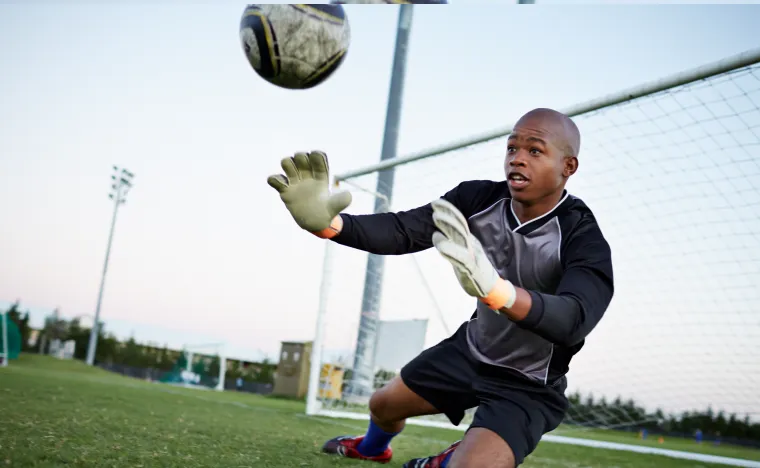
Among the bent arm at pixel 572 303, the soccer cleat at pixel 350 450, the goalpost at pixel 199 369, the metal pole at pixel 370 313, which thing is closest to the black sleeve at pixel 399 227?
the bent arm at pixel 572 303

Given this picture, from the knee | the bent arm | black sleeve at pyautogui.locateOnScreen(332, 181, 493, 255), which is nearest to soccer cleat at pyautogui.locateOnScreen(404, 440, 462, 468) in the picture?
the knee

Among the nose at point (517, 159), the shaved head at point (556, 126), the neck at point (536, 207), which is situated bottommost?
the neck at point (536, 207)

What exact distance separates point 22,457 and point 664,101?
4.79m

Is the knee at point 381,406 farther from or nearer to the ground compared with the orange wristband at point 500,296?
nearer to the ground

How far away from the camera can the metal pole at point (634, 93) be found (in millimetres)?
4051

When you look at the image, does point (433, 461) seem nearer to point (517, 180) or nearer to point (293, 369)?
point (517, 180)

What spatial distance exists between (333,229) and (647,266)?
5.31 m

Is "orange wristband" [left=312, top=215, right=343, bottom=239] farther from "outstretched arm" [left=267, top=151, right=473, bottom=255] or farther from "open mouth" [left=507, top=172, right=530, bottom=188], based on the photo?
"open mouth" [left=507, top=172, right=530, bottom=188]

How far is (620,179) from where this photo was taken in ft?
20.4

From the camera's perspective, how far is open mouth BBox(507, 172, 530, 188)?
226 centimetres

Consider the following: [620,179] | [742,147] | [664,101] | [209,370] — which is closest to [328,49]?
[664,101]

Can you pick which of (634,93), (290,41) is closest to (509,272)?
(290,41)

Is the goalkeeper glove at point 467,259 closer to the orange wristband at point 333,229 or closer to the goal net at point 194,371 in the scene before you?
the orange wristband at point 333,229

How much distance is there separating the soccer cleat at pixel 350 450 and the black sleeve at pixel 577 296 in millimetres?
1714
